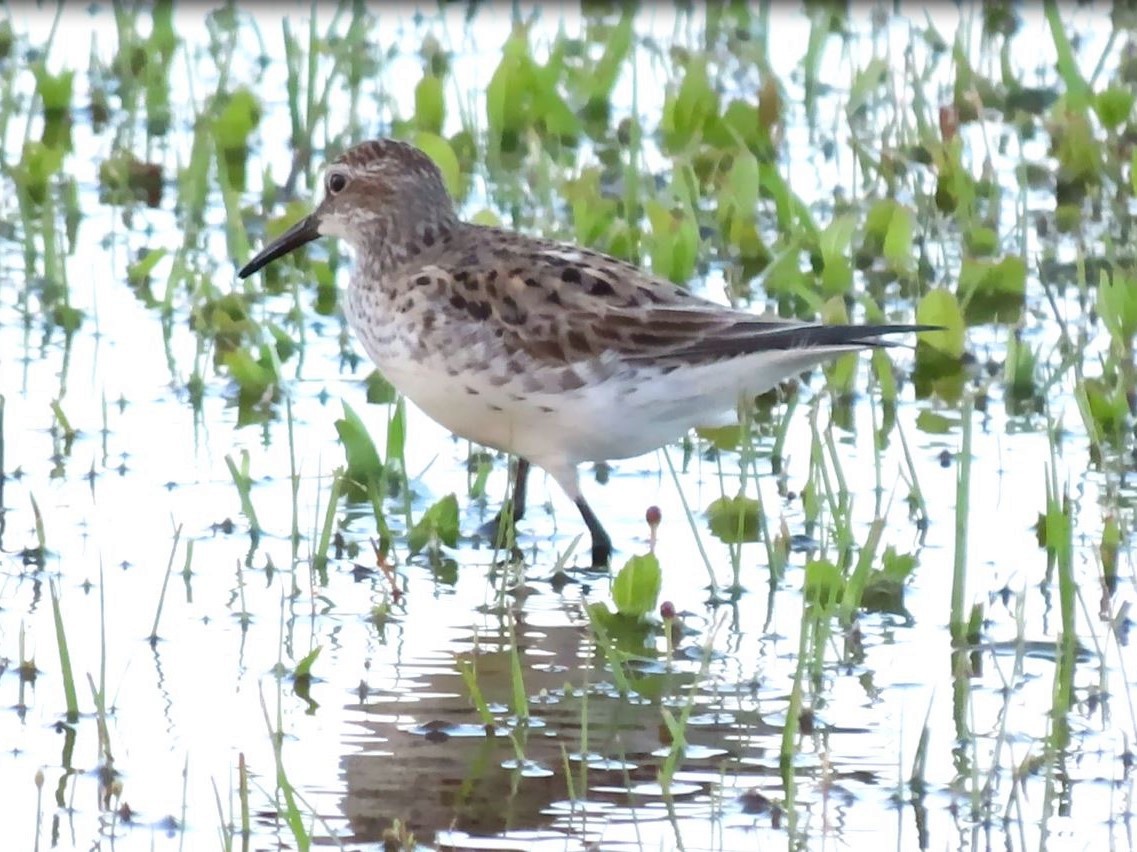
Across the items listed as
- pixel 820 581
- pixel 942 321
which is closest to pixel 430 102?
pixel 942 321

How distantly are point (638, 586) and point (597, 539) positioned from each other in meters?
0.70

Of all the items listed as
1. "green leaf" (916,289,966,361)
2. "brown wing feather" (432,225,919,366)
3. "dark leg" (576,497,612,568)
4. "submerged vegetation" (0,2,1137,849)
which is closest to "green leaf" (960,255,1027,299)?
"submerged vegetation" (0,2,1137,849)

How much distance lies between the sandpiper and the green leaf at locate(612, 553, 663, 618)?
644 millimetres

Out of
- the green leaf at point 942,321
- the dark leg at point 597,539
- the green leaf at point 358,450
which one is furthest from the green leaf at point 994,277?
the green leaf at point 358,450

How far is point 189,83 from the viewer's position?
11.2m

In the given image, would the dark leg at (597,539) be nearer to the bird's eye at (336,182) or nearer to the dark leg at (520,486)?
the dark leg at (520,486)

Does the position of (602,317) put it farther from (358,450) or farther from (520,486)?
(358,450)

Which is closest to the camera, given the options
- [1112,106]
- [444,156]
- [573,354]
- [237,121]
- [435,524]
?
[435,524]

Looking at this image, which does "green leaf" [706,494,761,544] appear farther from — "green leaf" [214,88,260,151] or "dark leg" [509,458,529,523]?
"green leaf" [214,88,260,151]

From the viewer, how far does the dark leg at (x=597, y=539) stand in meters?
6.81

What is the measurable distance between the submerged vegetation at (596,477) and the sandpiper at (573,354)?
0.64ft

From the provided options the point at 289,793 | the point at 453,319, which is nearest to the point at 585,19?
the point at 453,319

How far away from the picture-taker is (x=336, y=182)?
7.70 m

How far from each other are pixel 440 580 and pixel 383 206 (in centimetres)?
140
